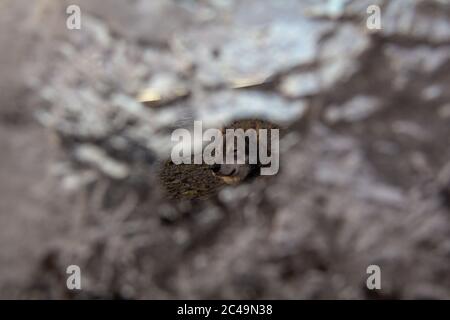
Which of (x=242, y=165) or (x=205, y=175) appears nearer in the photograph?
(x=242, y=165)

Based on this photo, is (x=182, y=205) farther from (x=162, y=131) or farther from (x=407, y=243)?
(x=407, y=243)

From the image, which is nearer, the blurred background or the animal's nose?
the blurred background

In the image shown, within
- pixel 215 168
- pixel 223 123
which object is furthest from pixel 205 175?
pixel 223 123

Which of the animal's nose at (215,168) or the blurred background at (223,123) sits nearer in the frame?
the blurred background at (223,123)
